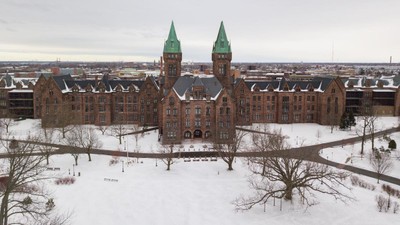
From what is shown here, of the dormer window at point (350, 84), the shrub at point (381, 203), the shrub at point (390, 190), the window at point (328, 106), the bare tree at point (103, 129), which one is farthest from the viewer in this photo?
the dormer window at point (350, 84)

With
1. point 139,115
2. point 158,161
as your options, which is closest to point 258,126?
point 139,115

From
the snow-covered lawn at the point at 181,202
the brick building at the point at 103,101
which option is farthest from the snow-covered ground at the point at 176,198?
the brick building at the point at 103,101

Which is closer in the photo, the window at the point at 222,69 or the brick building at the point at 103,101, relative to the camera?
the window at the point at 222,69

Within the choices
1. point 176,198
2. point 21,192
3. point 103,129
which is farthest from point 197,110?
point 21,192

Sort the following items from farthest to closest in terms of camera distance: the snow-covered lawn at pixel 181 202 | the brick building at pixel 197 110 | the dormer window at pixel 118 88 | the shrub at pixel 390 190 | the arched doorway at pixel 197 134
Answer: the dormer window at pixel 118 88, the arched doorway at pixel 197 134, the brick building at pixel 197 110, the shrub at pixel 390 190, the snow-covered lawn at pixel 181 202

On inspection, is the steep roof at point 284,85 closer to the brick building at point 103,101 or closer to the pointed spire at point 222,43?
the pointed spire at point 222,43

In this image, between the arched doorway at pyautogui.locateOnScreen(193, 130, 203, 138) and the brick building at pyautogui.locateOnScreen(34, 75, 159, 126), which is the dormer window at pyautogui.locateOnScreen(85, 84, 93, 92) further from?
the arched doorway at pyautogui.locateOnScreen(193, 130, 203, 138)

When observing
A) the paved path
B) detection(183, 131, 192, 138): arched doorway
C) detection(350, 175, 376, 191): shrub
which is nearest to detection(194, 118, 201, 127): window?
detection(183, 131, 192, 138): arched doorway

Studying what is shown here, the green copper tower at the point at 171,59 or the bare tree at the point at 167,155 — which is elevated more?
the green copper tower at the point at 171,59

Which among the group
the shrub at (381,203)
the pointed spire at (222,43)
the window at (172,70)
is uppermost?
the pointed spire at (222,43)
